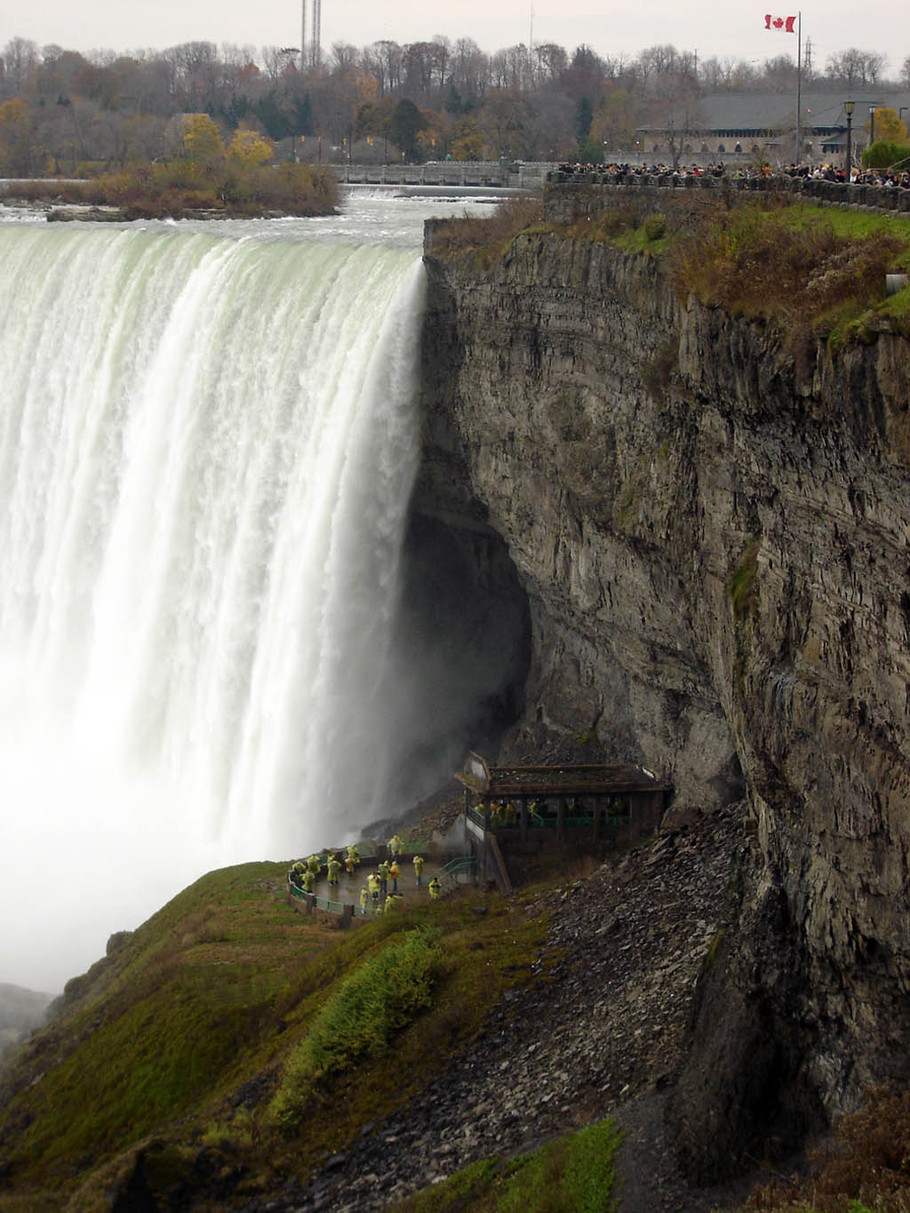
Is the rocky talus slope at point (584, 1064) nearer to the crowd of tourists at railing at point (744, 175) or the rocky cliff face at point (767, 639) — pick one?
the rocky cliff face at point (767, 639)

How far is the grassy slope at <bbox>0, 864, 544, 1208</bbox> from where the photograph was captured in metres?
20.0

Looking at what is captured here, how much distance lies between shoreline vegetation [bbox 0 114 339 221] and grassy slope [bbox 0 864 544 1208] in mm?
44381

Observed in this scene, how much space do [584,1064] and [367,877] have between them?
882 cm

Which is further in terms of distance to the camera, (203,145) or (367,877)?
(203,145)

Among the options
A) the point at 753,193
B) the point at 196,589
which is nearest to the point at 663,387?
the point at 753,193

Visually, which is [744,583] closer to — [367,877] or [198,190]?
[367,877]

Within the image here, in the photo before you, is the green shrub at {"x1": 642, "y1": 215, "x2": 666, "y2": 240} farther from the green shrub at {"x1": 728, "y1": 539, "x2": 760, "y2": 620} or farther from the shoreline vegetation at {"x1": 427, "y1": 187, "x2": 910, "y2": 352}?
the green shrub at {"x1": 728, "y1": 539, "x2": 760, "y2": 620}

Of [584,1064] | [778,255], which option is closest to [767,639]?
[778,255]

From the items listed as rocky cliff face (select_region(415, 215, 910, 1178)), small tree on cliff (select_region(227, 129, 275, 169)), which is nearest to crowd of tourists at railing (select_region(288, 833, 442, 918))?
rocky cliff face (select_region(415, 215, 910, 1178))

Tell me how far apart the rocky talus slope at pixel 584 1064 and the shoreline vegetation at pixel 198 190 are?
48.3m

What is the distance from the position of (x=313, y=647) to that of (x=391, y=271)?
7.46 m

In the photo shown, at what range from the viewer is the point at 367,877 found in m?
26.9

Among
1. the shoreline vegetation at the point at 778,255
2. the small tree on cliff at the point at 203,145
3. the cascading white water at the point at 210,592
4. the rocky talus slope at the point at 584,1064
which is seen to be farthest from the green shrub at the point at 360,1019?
the small tree on cliff at the point at 203,145

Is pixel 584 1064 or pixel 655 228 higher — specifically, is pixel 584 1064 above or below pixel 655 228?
below
